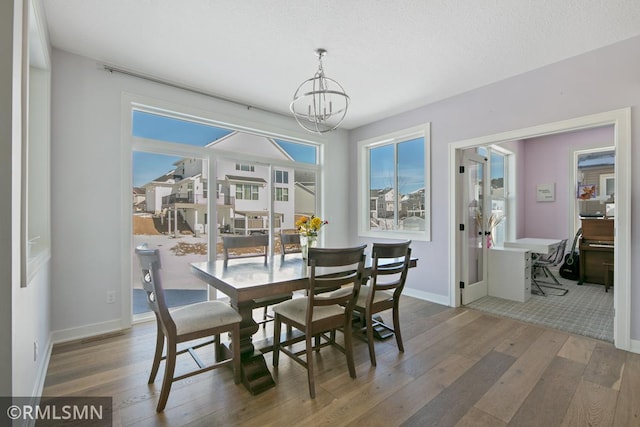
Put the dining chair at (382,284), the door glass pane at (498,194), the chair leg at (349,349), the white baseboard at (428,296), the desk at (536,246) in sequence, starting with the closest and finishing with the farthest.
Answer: the chair leg at (349,349)
the dining chair at (382,284)
the white baseboard at (428,296)
the desk at (536,246)
the door glass pane at (498,194)

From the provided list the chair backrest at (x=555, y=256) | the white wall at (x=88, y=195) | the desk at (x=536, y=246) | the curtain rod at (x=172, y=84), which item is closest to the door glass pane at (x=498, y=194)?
the desk at (x=536, y=246)

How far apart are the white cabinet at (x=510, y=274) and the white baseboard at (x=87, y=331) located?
4.60 metres

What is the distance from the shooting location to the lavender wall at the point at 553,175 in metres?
5.41

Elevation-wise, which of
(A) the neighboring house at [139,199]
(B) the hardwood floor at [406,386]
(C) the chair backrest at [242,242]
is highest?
(A) the neighboring house at [139,199]

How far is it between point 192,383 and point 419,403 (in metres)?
1.54

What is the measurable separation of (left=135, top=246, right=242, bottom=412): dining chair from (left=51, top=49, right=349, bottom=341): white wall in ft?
4.37

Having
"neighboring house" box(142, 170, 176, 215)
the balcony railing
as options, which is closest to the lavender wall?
the balcony railing

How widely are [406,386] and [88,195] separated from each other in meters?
3.24

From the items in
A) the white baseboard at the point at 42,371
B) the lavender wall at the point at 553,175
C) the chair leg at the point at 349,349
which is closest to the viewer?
the white baseboard at the point at 42,371

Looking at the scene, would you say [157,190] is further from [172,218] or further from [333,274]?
[333,274]

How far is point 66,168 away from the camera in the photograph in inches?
107

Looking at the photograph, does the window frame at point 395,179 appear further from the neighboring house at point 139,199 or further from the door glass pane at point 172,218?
the neighboring house at point 139,199

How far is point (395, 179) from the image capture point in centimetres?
466

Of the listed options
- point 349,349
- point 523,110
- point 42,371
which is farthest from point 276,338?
point 523,110
